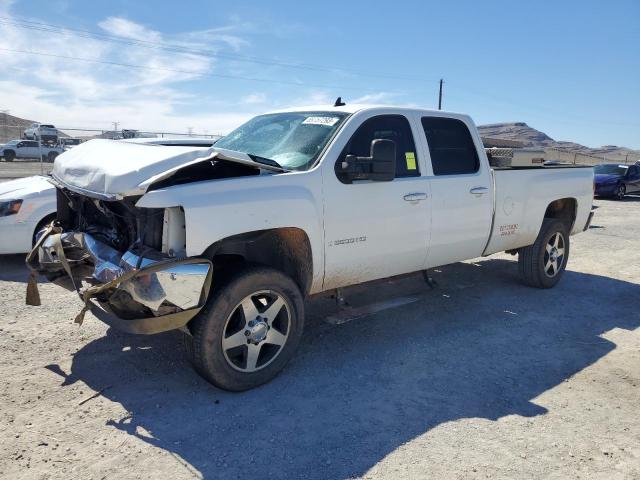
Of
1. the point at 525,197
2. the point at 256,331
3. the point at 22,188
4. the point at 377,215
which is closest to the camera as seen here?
the point at 256,331

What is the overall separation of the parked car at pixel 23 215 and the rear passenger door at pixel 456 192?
475 centimetres

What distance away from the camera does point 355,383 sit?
3.90 metres

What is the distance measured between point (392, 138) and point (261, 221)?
169cm

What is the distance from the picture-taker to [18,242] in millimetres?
6543

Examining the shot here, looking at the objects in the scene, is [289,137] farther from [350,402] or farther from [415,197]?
[350,402]

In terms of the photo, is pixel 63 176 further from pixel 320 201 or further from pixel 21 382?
pixel 320 201

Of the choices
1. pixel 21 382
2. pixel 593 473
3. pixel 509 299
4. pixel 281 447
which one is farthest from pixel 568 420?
pixel 21 382

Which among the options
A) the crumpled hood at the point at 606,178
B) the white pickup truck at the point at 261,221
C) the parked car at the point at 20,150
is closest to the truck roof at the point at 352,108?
the white pickup truck at the point at 261,221

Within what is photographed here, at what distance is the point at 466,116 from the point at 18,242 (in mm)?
5594

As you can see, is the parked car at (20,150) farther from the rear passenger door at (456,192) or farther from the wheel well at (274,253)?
the wheel well at (274,253)

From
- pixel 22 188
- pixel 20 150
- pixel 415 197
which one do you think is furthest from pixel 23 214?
pixel 20 150

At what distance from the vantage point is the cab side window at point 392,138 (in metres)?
4.41

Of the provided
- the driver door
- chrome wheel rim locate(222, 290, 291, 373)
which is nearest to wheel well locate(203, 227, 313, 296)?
the driver door

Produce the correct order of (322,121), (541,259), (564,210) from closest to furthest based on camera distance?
(322,121) → (541,259) → (564,210)
